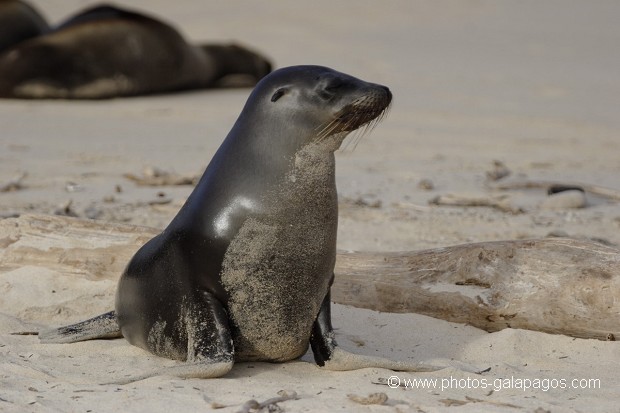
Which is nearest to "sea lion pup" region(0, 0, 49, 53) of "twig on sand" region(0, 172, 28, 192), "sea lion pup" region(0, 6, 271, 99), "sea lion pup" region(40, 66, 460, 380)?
"sea lion pup" region(0, 6, 271, 99)

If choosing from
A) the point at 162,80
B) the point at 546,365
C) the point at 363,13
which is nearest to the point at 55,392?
the point at 546,365

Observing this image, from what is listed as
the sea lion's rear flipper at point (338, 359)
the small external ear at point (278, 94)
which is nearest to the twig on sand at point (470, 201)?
the sea lion's rear flipper at point (338, 359)

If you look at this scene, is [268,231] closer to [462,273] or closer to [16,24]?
[462,273]

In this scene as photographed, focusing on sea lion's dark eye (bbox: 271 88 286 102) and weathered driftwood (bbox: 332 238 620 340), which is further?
weathered driftwood (bbox: 332 238 620 340)

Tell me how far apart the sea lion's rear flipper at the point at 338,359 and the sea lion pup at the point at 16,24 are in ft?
26.9

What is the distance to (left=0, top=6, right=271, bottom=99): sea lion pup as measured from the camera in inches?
425

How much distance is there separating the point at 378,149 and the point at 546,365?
4728 mm

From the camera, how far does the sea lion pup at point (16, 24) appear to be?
11484mm

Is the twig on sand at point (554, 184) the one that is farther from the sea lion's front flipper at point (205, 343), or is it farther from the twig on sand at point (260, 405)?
the twig on sand at point (260, 405)

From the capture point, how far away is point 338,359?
389 centimetres

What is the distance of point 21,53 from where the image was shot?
35.9 feet

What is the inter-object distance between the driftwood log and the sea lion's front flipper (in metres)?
1.07

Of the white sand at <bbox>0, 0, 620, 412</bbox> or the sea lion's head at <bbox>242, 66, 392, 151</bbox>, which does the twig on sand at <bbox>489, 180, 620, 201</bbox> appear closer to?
the white sand at <bbox>0, 0, 620, 412</bbox>

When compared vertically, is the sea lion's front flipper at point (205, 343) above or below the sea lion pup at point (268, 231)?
below
